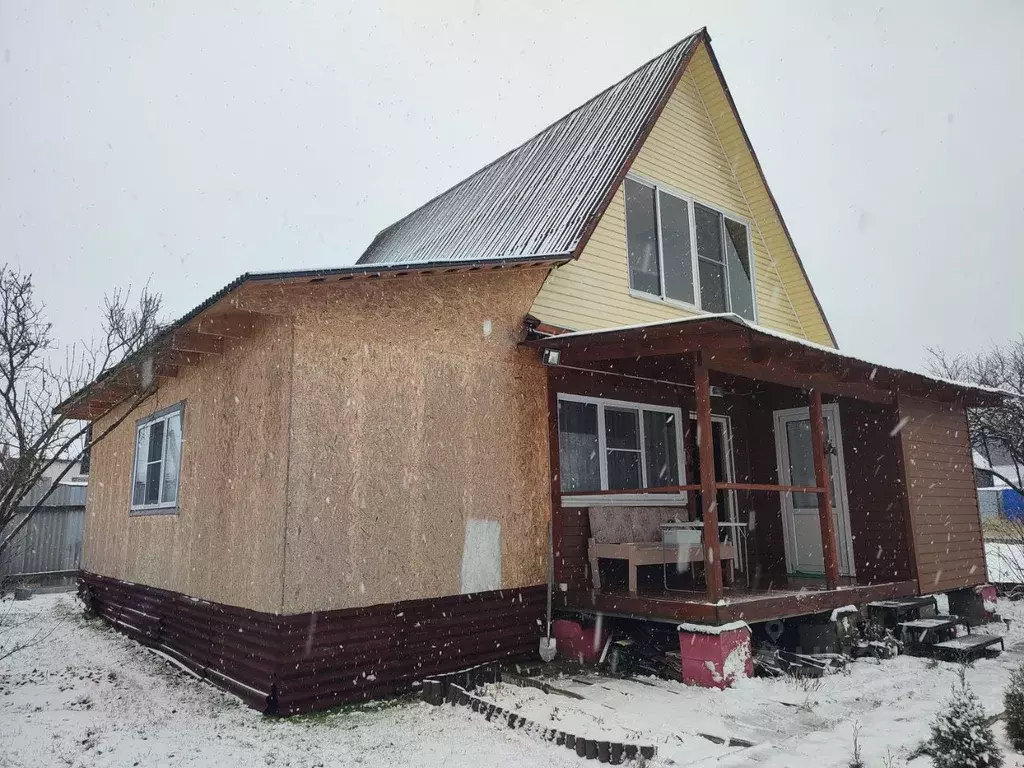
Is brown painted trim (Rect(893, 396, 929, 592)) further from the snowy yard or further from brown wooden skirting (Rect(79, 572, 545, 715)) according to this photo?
brown wooden skirting (Rect(79, 572, 545, 715))

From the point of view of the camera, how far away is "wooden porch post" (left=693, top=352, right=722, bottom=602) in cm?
665

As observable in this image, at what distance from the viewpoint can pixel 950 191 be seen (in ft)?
244

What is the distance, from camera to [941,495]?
9984mm

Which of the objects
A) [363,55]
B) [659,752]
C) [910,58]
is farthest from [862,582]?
[363,55]

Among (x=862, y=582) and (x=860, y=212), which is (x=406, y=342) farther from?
(x=860, y=212)

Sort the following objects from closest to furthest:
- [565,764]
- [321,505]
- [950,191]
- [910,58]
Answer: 1. [565,764]
2. [321,505]
3. [950,191]
4. [910,58]

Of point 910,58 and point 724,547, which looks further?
point 910,58

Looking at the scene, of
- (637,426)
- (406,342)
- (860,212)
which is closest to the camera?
(406,342)

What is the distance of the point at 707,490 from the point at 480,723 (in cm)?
271

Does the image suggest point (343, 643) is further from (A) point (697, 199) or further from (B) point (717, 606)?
(A) point (697, 199)

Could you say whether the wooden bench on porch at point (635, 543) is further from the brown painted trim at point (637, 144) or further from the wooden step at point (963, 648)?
the brown painted trim at point (637, 144)

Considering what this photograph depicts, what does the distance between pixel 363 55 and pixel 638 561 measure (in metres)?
128

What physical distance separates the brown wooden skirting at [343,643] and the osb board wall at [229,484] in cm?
27

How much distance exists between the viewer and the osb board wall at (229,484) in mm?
6270
